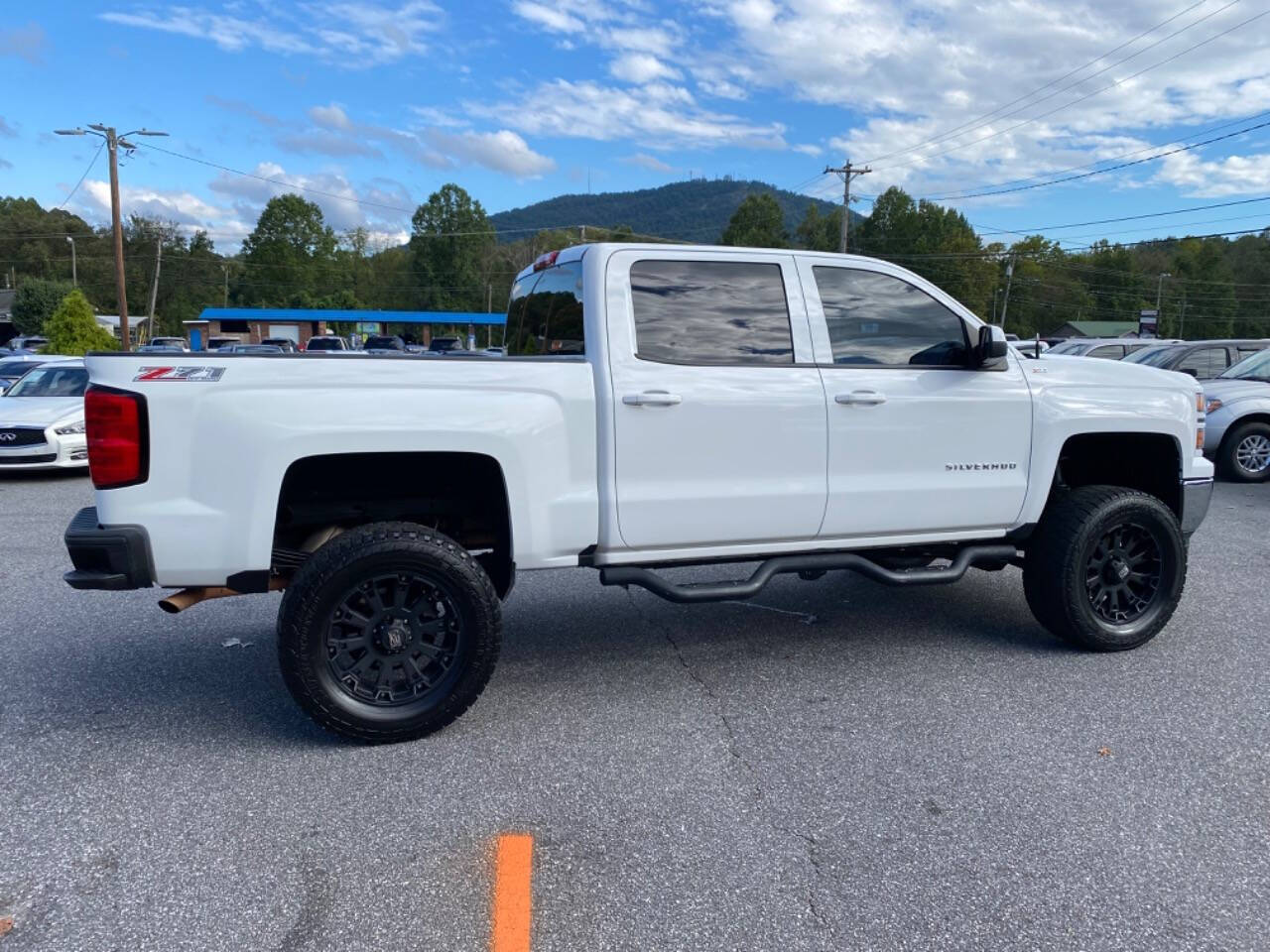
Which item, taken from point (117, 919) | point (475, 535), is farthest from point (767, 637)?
point (117, 919)

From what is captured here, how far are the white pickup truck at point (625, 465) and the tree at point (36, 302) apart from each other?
8072cm

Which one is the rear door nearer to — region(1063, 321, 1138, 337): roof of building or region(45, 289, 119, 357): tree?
region(45, 289, 119, 357): tree

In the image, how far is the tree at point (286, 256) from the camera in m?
98.5

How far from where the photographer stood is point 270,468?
3496 millimetres

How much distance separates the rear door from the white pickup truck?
0.4 inches

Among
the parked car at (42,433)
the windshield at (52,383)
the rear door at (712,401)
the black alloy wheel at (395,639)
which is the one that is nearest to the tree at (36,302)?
the windshield at (52,383)

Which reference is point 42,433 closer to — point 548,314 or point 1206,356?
point 548,314

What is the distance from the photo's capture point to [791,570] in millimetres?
4312

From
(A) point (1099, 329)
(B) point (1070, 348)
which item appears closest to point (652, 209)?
(A) point (1099, 329)

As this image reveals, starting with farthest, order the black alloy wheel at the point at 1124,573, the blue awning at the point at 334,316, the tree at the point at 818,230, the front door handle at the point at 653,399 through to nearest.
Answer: the tree at the point at 818,230
the blue awning at the point at 334,316
the black alloy wheel at the point at 1124,573
the front door handle at the point at 653,399

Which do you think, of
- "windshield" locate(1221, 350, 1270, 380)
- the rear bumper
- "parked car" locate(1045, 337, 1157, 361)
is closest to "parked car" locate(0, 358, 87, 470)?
the rear bumper

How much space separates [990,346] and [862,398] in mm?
707

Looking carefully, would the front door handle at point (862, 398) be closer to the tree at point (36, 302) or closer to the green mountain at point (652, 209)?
the tree at point (36, 302)

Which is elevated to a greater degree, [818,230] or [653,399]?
[818,230]
